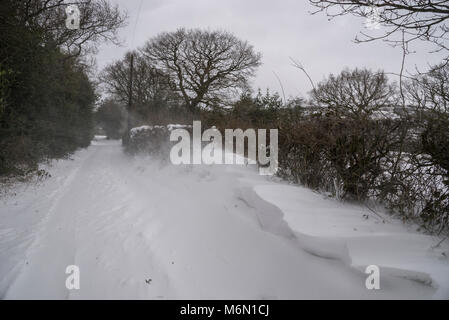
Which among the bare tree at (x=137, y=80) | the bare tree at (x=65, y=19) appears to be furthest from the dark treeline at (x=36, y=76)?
the bare tree at (x=137, y=80)

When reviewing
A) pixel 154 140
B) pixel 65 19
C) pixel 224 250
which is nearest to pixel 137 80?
pixel 65 19

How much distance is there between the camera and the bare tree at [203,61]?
16500 mm

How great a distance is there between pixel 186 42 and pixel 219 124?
12785 mm

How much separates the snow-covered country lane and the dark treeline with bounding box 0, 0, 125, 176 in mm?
2765

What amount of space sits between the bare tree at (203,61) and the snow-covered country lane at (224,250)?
14101mm

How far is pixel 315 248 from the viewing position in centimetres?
193

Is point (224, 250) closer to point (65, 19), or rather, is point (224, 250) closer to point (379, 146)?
point (379, 146)

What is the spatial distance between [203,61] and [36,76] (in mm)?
12769

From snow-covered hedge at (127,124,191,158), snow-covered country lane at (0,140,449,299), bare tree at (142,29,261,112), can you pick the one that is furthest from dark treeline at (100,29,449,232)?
bare tree at (142,29,261,112)

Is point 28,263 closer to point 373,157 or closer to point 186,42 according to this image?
point 373,157

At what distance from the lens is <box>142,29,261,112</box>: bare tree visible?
16.5 metres

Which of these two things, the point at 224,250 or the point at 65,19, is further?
the point at 65,19

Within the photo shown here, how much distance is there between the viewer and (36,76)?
605 cm
